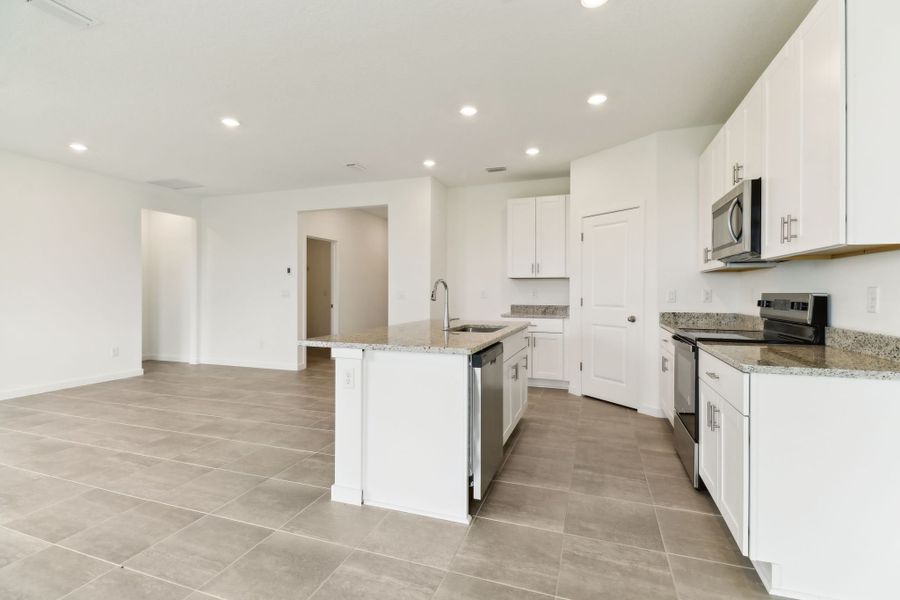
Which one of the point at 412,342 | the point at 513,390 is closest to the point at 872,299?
the point at 513,390

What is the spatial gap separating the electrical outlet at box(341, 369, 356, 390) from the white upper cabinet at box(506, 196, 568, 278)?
3.34m

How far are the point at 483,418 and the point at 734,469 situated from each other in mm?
1129

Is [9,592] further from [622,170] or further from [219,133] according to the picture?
[622,170]

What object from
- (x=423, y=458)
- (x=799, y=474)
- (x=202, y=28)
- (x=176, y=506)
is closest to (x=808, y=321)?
(x=799, y=474)

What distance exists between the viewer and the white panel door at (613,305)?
3.95 meters

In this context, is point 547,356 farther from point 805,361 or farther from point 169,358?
point 169,358

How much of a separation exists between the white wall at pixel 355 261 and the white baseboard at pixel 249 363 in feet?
1.68

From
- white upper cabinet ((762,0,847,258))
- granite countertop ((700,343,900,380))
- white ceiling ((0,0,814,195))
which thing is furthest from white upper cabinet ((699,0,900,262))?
white ceiling ((0,0,814,195))

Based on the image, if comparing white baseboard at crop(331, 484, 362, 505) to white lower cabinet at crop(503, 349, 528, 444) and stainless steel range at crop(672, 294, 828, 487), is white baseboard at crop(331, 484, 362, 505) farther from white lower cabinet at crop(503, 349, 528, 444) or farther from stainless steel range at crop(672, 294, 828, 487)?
stainless steel range at crop(672, 294, 828, 487)

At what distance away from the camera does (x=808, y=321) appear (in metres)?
2.18

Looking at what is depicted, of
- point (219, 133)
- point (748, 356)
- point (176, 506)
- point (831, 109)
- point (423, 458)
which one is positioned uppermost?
point (219, 133)

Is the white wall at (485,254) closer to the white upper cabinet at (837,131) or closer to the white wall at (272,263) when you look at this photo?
the white wall at (272,263)

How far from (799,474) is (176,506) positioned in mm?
2940

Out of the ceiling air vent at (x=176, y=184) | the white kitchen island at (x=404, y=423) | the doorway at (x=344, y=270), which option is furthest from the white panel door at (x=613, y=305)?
the ceiling air vent at (x=176, y=184)
